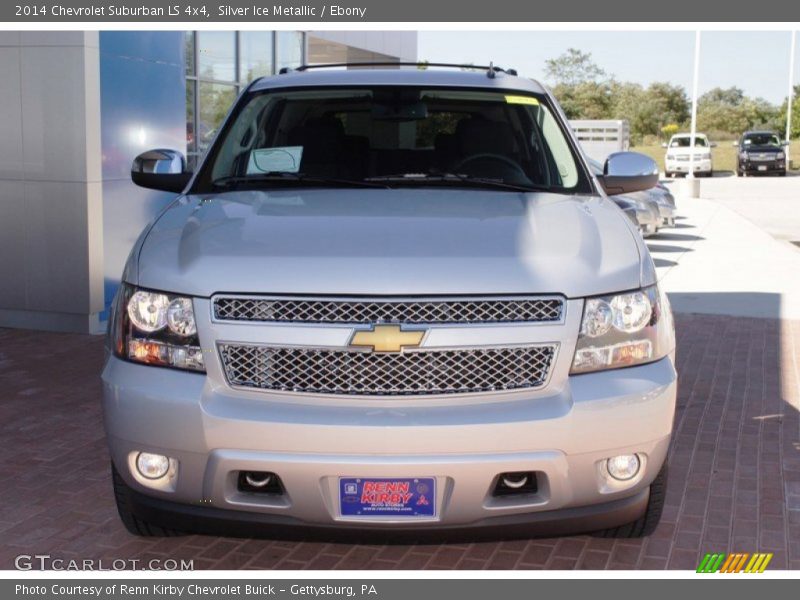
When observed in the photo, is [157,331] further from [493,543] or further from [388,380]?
[493,543]

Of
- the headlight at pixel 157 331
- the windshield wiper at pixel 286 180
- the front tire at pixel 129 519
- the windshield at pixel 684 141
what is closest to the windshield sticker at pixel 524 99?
the windshield wiper at pixel 286 180

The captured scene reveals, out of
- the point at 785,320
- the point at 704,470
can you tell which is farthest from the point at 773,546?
the point at 785,320

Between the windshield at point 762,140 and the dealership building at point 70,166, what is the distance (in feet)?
125

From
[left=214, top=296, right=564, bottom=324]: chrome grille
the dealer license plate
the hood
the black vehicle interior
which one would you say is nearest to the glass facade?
the black vehicle interior

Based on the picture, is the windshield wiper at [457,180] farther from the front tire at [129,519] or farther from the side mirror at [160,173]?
the front tire at [129,519]

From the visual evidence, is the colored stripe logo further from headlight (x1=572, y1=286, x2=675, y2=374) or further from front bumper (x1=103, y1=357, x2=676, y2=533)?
headlight (x1=572, y1=286, x2=675, y2=374)

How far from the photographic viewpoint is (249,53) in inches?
576

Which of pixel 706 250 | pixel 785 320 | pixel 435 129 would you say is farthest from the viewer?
pixel 706 250

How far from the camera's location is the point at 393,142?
5168 mm

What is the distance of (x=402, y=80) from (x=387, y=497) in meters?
2.60

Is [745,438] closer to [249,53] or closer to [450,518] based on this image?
[450,518]

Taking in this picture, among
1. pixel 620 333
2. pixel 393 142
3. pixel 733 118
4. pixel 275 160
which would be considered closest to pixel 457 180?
pixel 393 142

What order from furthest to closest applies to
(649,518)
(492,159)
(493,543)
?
1. (492,159)
2. (493,543)
3. (649,518)

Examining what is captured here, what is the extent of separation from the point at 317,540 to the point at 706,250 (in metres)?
13.9
